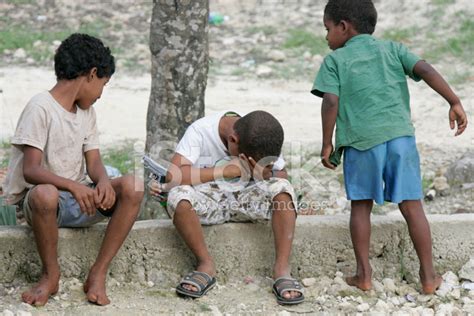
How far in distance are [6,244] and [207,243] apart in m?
0.97

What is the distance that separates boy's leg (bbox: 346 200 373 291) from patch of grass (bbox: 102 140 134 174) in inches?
99.1

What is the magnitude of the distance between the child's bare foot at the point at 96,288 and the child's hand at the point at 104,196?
12.7 inches

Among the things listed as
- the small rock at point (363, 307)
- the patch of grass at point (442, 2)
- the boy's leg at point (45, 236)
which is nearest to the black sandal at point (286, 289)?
the small rock at point (363, 307)

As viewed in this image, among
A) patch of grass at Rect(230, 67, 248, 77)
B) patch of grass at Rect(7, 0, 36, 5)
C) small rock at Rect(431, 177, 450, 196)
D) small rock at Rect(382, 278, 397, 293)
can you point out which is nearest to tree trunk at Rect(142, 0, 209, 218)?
small rock at Rect(382, 278, 397, 293)

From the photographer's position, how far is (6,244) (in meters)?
4.39

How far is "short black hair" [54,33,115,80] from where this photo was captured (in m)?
4.21

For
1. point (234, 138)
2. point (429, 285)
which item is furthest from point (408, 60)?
point (429, 285)

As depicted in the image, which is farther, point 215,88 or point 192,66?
point 215,88

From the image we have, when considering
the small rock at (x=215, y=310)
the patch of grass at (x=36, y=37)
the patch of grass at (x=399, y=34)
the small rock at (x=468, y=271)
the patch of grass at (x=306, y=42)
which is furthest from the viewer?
the patch of grass at (x=399, y=34)

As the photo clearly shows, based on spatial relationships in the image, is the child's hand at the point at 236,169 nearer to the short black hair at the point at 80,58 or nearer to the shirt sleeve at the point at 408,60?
the short black hair at the point at 80,58

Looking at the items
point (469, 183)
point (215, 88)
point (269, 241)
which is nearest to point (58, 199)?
point (269, 241)

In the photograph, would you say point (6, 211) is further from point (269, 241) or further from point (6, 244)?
point (269, 241)

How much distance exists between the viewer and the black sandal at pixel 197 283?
4.28 meters

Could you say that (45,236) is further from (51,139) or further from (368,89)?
(368,89)
